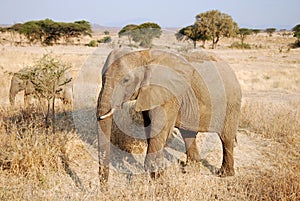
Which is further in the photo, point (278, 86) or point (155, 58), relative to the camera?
point (278, 86)

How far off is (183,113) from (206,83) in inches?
21.3

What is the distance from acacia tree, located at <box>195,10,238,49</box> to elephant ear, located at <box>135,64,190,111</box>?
38.9 metres

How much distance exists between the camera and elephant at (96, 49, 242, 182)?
354cm

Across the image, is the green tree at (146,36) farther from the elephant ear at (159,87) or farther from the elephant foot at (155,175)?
the elephant foot at (155,175)

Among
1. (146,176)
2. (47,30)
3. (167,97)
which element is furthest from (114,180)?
(47,30)

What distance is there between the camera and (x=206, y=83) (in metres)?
4.44

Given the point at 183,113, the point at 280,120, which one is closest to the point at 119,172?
the point at 183,113

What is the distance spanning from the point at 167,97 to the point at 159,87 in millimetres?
203

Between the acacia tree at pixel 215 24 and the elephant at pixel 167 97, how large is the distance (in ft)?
126

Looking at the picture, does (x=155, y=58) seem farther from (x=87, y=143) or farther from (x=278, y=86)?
(x=278, y=86)

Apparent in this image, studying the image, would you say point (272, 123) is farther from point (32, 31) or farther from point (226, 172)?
point (32, 31)

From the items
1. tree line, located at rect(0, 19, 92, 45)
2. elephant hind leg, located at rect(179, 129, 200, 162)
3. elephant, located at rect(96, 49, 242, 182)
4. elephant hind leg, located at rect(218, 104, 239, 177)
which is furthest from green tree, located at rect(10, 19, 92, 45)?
elephant hind leg, located at rect(218, 104, 239, 177)

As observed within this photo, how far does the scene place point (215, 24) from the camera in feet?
140

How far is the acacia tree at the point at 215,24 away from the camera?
42.4 metres
